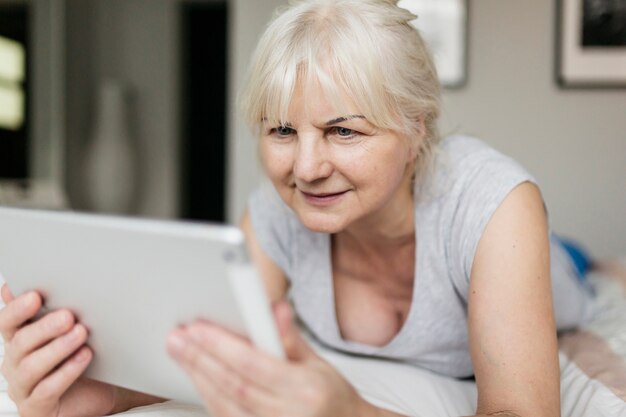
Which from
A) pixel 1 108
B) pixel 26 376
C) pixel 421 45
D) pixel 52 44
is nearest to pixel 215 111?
pixel 52 44

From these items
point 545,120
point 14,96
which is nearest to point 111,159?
point 14,96

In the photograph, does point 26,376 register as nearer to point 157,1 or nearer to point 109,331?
point 109,331

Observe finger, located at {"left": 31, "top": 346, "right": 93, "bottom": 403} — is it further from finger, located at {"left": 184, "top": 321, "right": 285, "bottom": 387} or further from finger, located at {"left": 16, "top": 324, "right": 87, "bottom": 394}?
finger, located at {"left": 184, "top": 321, "right": 285, "bottom": 387}

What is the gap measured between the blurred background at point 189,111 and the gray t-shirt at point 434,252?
21 cm

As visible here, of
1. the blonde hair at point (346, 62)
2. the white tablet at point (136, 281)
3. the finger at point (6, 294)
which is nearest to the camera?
the white tablet at point (136, 281)

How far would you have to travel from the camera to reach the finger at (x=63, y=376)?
747 mm

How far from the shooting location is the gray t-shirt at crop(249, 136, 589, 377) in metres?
1.13

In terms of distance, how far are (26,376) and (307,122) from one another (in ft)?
1.62

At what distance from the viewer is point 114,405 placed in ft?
2.91

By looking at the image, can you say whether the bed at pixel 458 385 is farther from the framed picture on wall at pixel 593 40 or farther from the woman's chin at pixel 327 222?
the framed picture on wall at pixel 593 40

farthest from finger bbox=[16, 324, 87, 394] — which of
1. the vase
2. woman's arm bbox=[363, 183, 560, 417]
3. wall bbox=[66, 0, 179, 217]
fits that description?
wall bbox=[66, 0, 179, 217]

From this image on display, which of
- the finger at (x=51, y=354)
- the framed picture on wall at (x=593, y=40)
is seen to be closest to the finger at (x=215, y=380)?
the finger at (x=51, y=354)

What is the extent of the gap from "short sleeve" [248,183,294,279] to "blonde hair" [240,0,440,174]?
0.31 metres

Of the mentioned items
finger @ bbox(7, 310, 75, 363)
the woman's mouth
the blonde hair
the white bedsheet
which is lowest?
the white bedsheet
